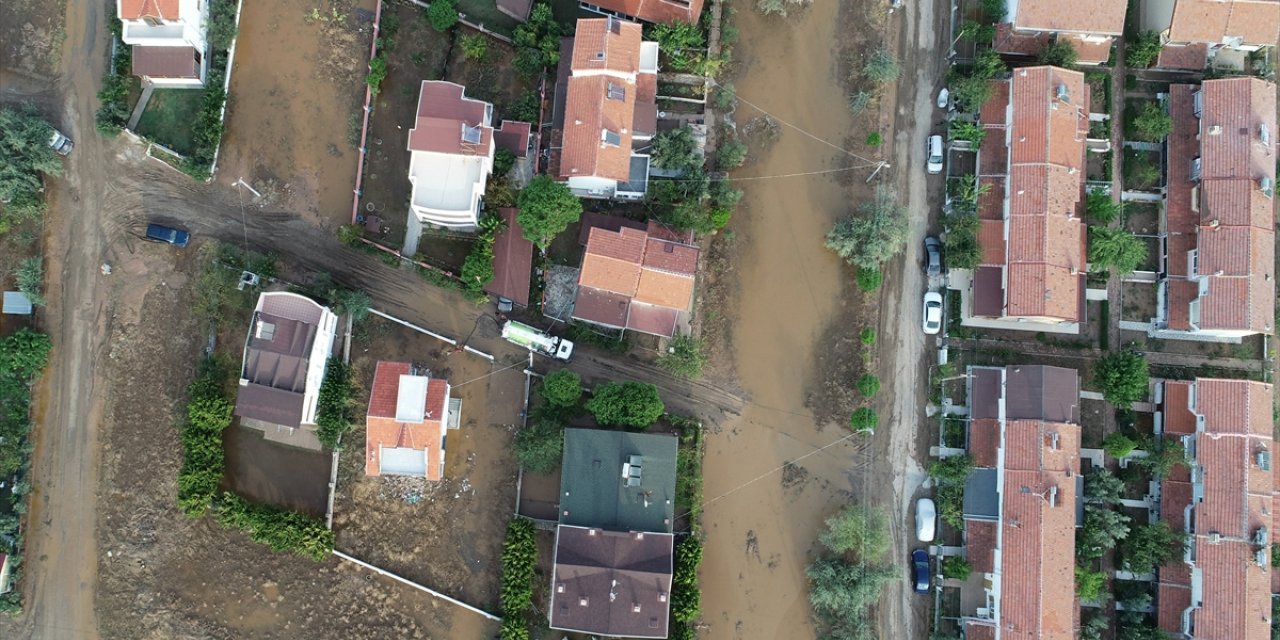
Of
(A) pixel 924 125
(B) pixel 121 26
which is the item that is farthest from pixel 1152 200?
(B) pixel 121 26

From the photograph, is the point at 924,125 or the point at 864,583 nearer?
the point at 864,583

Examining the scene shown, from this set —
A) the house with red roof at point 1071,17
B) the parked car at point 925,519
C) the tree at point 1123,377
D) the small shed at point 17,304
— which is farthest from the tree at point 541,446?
the house with red roof at point 1071,17

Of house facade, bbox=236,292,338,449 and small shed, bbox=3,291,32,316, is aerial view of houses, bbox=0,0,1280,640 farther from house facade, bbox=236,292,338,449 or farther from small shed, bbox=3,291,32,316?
small shed, bbox=3,291,32,316

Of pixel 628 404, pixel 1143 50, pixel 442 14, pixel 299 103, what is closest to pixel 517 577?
pixel 628 404

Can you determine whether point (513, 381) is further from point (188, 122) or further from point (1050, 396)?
point (1050, 396)

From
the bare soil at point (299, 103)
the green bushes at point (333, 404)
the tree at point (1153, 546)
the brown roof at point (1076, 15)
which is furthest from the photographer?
the bare soil at point (299, 103)

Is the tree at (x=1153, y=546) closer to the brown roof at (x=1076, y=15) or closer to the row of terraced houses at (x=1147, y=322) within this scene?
the row of terraced houses at (x=1147, y=322)
